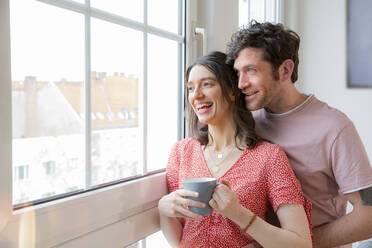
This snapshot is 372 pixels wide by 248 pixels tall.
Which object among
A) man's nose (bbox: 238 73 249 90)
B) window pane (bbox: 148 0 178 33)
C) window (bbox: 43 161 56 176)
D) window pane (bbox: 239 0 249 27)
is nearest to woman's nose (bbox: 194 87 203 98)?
man's nose (bbox: 238 73 249 90)

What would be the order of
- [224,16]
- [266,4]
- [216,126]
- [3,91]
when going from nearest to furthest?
[3,91] < [216,126] < [224,16] < [266,4]

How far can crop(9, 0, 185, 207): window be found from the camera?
839 mm

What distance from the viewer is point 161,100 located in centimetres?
135

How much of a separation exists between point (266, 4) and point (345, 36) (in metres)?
0.57

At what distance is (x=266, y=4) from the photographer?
2.37m

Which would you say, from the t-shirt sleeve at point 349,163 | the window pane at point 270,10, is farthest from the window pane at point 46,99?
the window pane at point 270,10

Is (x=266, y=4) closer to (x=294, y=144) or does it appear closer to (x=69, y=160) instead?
(x=294, y=144)

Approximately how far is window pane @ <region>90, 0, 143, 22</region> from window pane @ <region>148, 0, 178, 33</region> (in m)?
0.07

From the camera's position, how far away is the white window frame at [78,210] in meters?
0.74

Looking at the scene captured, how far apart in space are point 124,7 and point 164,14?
0.81 ft

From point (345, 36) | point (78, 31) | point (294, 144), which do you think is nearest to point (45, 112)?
point (78, 31)

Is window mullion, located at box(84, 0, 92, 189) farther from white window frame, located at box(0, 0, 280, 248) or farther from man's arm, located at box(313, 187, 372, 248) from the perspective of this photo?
man's arm, located at box(313, 187, 372, 248)

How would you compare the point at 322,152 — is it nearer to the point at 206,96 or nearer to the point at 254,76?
the point at 254,76

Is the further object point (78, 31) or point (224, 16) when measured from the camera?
point (224, 16)
